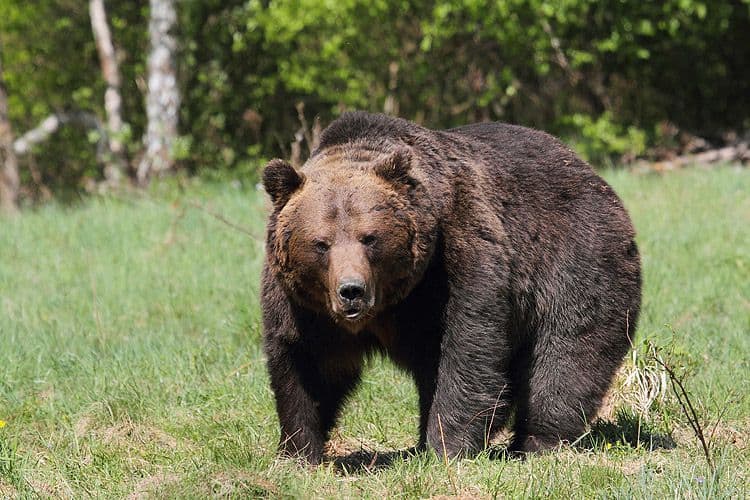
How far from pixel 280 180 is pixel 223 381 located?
192 centimetres

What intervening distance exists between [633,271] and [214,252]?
466 centimetres

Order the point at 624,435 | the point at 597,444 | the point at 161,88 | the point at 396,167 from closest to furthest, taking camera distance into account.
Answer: the point at 396,167 < the point at 597,444 < the point at 624,435 < the point at 161,88

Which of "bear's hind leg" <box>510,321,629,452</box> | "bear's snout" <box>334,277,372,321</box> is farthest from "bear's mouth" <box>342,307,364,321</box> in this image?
"bear's hind leg" <box>510,321,629,452</box>

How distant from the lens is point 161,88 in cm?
1523

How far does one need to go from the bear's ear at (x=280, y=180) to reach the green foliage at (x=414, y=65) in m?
9.73

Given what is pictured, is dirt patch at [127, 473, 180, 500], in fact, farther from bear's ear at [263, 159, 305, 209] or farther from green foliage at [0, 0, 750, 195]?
green foliage at [0, 0, 750, 195]

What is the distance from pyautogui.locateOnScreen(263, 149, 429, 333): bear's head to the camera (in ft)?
15.3

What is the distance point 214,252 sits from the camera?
9461mm

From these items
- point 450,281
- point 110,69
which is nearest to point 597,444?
point 450,281

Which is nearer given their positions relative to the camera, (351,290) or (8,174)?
(351,290)

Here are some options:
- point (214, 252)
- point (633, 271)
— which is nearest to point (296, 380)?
A: point (633, 271)

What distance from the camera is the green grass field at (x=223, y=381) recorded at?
454cm

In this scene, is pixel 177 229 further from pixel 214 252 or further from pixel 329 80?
pixel 329 80

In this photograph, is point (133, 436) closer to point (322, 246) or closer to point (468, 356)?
point (322, 246)
